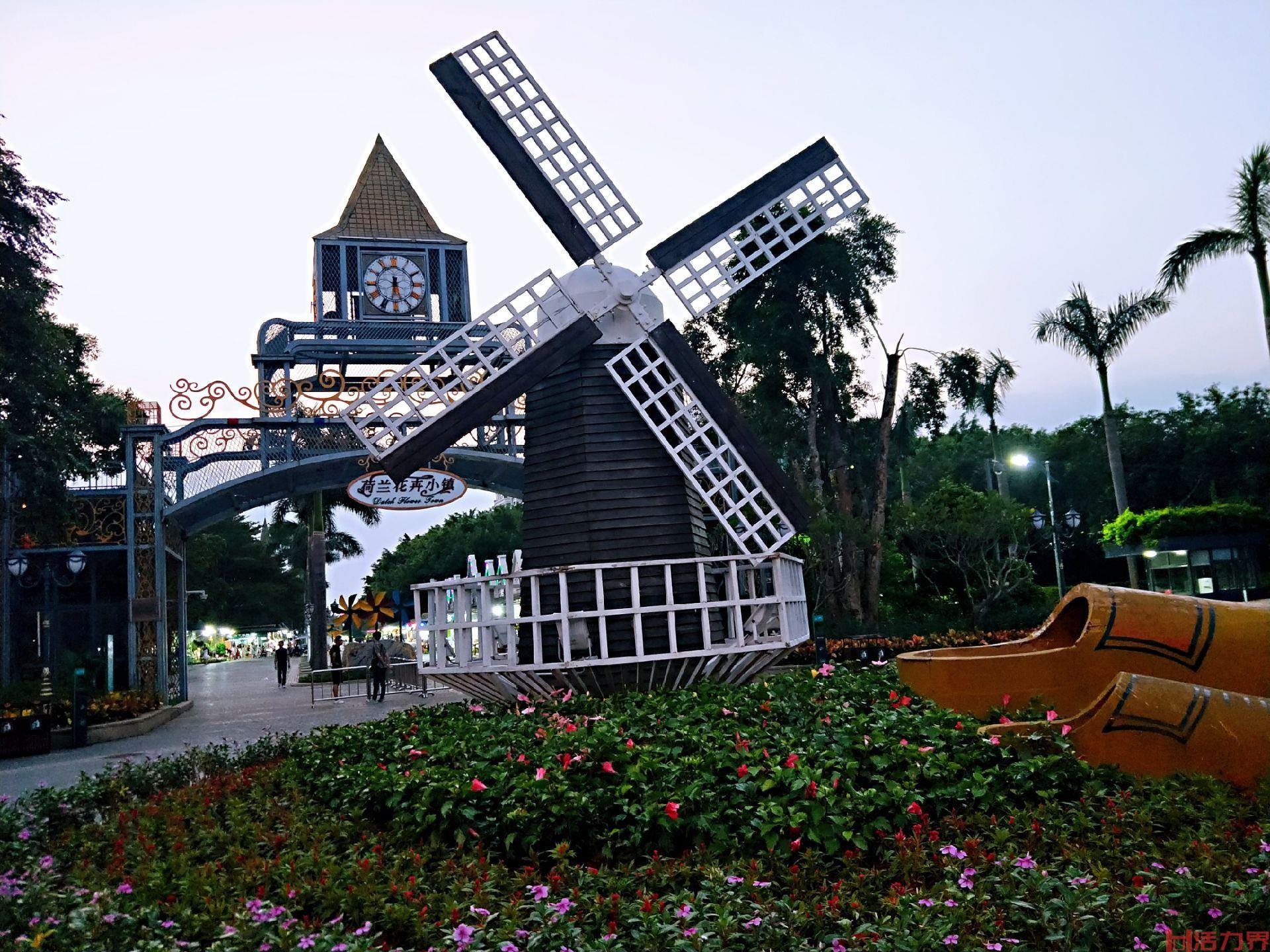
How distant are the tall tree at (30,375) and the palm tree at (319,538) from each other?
9.84 m

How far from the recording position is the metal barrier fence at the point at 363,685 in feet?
90.2

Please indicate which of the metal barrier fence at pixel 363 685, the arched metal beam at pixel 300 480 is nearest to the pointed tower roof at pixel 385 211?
the arched metal beam at pixel 300 480

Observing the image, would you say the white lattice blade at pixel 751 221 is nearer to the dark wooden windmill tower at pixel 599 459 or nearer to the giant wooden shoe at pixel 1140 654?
the dark wooden windmill tower at pixel 599 459

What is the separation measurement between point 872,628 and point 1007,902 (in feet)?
76.8

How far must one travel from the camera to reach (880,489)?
1223 inches

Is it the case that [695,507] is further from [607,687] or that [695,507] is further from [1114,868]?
[1114,868]

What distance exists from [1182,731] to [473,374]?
28.1 ft

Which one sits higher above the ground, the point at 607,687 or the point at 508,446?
the point at 508,446

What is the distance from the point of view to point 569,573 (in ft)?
41.4

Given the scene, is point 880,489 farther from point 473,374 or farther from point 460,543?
point 460,543

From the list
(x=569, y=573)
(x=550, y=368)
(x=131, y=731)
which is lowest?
(x=131, y=731)

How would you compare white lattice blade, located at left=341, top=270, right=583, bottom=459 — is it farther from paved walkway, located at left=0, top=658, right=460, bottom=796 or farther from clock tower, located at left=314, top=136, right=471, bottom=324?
clock tower, located at left=314, top=136, right=471, bottom=324

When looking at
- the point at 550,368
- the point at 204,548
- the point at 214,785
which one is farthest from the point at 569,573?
the point at 204,548

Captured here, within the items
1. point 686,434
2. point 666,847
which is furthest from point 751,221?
point 666,847
